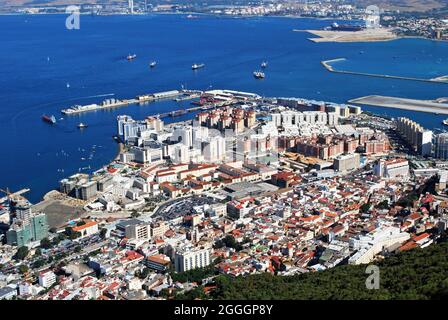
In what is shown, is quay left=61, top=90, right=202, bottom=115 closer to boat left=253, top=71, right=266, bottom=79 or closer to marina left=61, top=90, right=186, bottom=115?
marina left=61, top=90, right=186, bottom=115

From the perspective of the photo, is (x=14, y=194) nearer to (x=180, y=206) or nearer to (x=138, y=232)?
(x=180, y=206)

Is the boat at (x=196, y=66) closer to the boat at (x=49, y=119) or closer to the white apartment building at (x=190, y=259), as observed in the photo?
the boat at (x=49, y=119)

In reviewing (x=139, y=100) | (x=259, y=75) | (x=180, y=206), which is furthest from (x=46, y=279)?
(x=259, y=75)

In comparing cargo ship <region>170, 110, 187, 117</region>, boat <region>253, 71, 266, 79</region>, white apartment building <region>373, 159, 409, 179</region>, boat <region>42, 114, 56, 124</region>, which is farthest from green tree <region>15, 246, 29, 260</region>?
boat <region>253, 71, 266, 79</region>

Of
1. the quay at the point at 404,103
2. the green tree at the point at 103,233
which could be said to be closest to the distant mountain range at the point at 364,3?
the quay at the point at 404,103

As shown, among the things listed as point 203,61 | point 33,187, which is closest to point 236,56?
point 203,61

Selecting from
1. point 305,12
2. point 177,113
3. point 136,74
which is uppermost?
point 305,12
